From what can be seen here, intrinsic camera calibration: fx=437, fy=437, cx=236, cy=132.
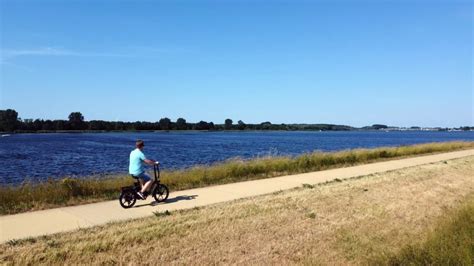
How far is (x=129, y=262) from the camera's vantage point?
6.60 m

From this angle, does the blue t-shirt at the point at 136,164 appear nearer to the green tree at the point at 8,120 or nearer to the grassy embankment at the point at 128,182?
the grassy embankment at the point at 128,182

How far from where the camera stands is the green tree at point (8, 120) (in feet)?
466

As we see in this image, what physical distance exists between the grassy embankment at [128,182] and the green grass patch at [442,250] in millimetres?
7266

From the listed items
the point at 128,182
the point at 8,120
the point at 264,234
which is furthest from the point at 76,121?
the point at 264,234

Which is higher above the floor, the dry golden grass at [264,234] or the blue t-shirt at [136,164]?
the blue t-shirt at [136,164]

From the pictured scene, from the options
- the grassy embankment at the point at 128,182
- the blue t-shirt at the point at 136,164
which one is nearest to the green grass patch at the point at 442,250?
the blue t-shirt at the point at 136,164

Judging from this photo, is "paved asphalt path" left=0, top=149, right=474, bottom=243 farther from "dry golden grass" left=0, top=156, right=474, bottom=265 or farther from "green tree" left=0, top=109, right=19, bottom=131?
"green tree" left=0, top=109, right=19, bottom=131

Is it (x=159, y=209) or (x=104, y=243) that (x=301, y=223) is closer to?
(x=159, y=209)

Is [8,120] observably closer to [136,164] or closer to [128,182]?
[128,182]

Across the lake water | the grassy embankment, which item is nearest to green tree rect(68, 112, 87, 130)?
the lake water

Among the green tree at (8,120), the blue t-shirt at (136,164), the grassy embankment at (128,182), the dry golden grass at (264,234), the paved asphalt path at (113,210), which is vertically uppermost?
the green tree at (8,120)

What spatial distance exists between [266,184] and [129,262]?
305 inches

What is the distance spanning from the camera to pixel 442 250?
655 cm

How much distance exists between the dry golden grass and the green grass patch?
13.1 inches
